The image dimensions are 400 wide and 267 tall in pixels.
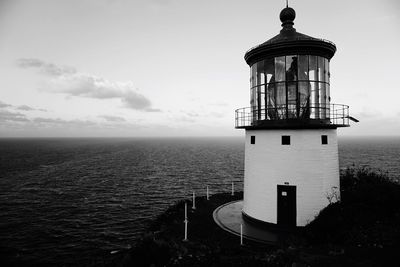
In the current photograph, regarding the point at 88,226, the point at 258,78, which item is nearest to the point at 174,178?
the point at 88,226

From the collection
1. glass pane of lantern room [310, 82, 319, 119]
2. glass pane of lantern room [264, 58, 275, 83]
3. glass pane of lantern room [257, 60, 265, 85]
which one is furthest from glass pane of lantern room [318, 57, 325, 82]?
glass pane of lantern room [257, 60, 265, 85]

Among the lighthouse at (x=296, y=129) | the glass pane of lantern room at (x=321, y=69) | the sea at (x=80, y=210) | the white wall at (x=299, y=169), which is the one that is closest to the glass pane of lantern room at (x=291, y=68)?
the lighthouse at (x=296, y=129)

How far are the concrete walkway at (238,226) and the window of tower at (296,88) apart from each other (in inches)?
221

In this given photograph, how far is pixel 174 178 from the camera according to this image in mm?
46531

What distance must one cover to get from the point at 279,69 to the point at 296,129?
3.06m

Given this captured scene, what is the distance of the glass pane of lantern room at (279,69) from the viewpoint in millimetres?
13617

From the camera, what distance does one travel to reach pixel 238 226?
1456 centimetres

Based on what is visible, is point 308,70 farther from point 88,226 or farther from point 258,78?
point 88,226

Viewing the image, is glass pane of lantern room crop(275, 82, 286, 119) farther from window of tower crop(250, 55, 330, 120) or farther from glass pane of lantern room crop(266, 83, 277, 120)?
glass pane of lantern room crop(266, 83, 277, 120)

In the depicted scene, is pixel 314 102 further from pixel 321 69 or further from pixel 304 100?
pixel 321 69

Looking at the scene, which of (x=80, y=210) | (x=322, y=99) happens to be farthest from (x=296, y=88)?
(x=80, y=210)

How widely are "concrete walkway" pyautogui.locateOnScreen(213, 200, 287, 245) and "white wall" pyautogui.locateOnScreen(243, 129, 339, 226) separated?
2.27 feet

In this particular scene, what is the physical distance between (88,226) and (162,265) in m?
14.3

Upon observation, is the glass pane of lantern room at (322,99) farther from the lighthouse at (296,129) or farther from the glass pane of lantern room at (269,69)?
the glass pane of lantern room at (269,69)
